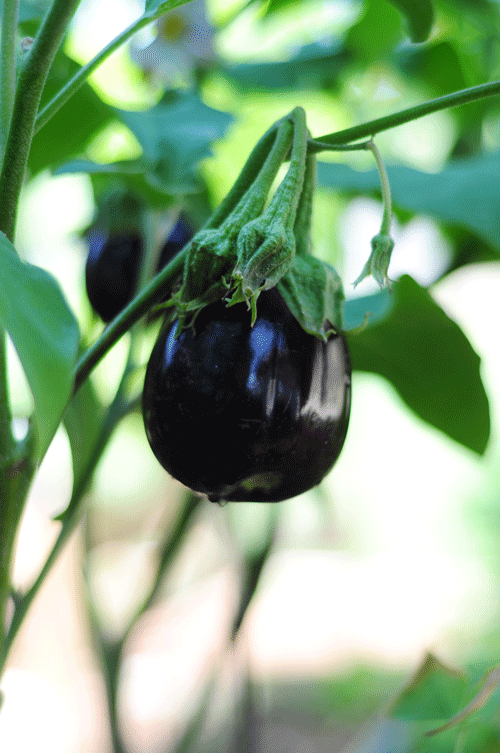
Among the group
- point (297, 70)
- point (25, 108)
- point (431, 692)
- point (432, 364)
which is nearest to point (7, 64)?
point (25, 108)

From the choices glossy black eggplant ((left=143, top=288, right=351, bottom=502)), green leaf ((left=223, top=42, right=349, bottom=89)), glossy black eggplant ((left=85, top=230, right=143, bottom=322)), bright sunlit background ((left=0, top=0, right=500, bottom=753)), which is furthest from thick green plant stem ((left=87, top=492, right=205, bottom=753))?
green leaf ((left=223, top=42, right=349, bottom=89))

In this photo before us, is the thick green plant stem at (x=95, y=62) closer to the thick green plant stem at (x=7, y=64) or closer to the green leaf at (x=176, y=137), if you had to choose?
the thick green plant stem at (x=7, y=64)

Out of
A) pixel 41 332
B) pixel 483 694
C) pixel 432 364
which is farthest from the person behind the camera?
pixel 432 364

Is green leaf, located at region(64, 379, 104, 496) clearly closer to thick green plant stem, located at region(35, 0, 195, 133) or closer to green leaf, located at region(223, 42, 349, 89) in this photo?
thick green plant stem, located at region(35, 0, 195, 133)

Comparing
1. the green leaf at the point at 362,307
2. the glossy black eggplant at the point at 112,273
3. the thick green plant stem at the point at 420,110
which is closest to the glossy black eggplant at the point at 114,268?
the glossy black eggplant at the point at 112,273

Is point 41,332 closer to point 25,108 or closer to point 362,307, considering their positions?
point 25,108

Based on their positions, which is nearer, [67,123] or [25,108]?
[25,108]
